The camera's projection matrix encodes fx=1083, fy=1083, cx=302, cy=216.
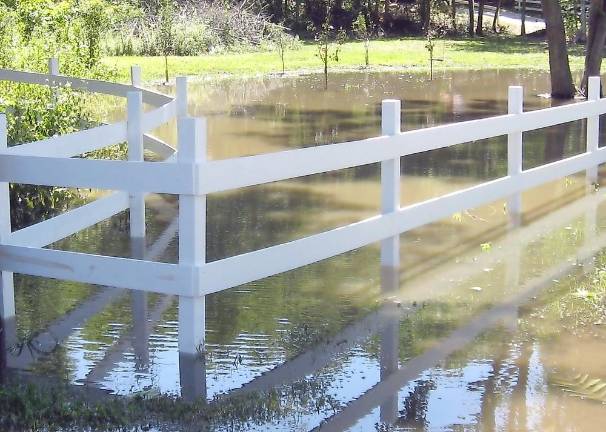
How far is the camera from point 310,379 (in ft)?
20.4

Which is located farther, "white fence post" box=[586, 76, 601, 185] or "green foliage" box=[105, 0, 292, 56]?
"green foliage" box=[105, 0, 292, 56]

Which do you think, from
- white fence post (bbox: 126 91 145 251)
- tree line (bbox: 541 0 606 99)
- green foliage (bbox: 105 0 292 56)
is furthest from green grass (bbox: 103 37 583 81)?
white fence post (bbox: 126 91 145 251)

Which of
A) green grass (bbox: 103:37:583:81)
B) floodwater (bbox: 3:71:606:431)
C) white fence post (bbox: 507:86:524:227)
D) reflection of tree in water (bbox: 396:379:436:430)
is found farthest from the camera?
green grass (bbox: 103:37:583:81)

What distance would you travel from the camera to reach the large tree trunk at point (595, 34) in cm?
2303

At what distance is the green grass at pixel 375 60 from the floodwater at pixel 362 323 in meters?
18.3

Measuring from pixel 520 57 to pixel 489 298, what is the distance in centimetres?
3097

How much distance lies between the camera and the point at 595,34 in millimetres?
23469

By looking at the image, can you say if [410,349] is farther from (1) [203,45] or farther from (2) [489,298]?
(1) [203,45]

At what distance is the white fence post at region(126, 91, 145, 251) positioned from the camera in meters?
9.83

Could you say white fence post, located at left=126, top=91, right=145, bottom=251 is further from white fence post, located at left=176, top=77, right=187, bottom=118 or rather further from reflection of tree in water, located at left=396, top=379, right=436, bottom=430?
reflection of tree in water, located at left=396, top=379, right=436, bottom=430

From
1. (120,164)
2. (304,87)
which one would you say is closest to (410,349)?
(120,164)

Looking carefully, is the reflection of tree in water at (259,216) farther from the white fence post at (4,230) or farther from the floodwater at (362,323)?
the white fence post at (4,230)

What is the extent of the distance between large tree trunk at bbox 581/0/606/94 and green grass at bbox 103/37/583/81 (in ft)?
32.3

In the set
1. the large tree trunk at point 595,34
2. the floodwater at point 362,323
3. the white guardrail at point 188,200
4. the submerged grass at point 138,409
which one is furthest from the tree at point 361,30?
the submerged grass at point 138,409
